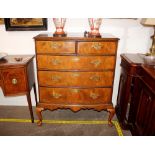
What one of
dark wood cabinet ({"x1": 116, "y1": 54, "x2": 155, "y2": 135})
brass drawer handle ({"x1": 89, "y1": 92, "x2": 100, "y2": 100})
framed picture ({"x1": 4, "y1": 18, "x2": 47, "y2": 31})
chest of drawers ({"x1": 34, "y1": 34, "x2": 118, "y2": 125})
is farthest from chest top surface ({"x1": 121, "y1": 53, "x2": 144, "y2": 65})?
framed picture ({"x1": 4, "y1": 18, "x2": 47, "y2": 31})

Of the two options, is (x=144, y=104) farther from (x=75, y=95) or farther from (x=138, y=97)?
(x=75, y=95)

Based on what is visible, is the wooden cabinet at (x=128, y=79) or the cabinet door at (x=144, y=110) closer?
the cabinet door at (x=144, y=110)

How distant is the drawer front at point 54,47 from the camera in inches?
88.0

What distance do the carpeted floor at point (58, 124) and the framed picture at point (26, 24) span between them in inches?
61.4

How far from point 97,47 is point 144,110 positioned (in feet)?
3.41

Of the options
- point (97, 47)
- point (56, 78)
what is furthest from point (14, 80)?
point (97, 47)

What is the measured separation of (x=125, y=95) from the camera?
2512 mm

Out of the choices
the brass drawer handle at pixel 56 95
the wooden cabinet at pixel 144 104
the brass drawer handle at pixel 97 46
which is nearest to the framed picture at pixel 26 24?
the brass drawer handle at pixel 97 46

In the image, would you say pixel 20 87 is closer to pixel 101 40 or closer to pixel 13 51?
pixel 13 51

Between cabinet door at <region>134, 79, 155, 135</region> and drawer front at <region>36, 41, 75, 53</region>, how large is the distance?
3.57 feet

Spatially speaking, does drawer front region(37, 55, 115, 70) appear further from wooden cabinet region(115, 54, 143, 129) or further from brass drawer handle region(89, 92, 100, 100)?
brass drawer handle region(89, 92, 100, 100)

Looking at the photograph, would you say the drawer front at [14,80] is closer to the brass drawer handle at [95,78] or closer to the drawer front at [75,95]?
the drawer front at [75,95]
